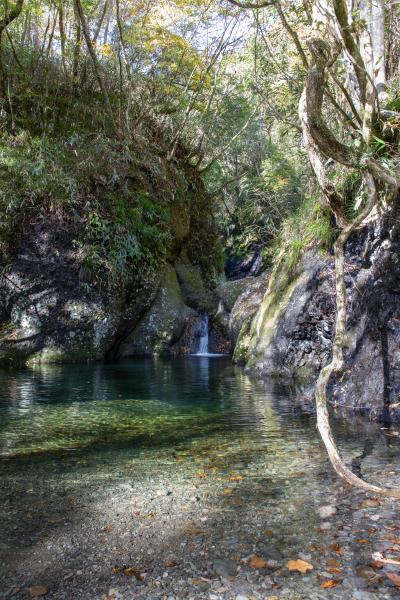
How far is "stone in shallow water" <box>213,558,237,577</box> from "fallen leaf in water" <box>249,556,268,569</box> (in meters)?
0.10

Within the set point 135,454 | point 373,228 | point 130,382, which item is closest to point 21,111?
point 130,382

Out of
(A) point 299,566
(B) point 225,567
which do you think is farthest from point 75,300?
(A) point 299,566

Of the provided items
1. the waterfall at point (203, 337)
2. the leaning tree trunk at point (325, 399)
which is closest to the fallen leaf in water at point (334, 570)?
the leaning tree trunk at point (325, 399)

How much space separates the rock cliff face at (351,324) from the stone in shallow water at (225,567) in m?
3.82

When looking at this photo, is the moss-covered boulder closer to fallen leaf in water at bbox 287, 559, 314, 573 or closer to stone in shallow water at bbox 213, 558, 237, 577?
stone in shallow water at bbox 213, 558, 237, 577

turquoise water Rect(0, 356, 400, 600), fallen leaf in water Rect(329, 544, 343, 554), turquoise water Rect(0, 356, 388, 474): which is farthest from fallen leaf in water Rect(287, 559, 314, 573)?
turquoise water Rect(0, 356, 388, 474)

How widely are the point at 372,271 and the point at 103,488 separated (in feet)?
16.3

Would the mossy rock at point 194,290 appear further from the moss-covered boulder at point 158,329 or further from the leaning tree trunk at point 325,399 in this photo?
the leaning tree trunk at point 325,399

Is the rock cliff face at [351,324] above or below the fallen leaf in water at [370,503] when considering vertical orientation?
above

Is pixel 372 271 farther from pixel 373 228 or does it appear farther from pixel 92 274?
pixel 92 274

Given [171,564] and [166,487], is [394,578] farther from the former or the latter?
[166,487]

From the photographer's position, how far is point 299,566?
2613 millimetres

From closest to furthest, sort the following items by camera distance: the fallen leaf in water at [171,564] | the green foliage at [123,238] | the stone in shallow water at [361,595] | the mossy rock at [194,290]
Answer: the stone in shallow water at [361,595]
the fallen leaf in water at [171,564]
the green foliage at [123,238]
the mossy rock at [194,290]

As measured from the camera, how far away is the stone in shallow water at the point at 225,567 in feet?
8.45
